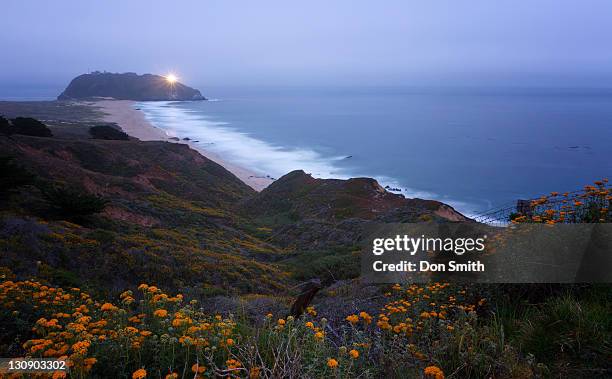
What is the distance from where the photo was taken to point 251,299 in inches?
413

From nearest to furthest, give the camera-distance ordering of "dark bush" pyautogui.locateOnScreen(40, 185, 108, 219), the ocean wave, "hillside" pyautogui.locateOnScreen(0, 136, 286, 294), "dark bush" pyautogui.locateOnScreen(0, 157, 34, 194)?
"hillside" pyautogui.locateOnScreen(0, 136, 286, 294) → "dark bush" pyautogui.locateOnScreen(40, 185, 108, 219) → "dark bush" pyautogui.locateOnScreen(0, 157, 34, 194) → the ocean wave

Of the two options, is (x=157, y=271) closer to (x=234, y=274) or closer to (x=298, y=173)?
(x=234, y=274)

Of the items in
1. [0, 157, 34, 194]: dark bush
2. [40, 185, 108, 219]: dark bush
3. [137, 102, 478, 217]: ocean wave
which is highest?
[0, 157, 34, 194]: dark bush

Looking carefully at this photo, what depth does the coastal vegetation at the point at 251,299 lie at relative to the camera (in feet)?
12.1

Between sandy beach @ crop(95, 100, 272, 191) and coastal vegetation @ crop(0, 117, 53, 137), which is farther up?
coastal vegetation @ crop(0, 117, 53, 137)

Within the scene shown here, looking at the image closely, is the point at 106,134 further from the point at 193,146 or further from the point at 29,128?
the point at 193,146

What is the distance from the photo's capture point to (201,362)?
360cm

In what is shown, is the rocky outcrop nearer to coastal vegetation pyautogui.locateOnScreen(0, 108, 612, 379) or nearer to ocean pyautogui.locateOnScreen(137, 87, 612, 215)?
coastal vegetation pyautogui.locateOnScreen(0, 108, 612, 379)

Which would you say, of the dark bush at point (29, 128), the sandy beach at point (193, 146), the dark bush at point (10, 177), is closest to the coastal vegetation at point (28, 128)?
the dark bush at point (29, 128)

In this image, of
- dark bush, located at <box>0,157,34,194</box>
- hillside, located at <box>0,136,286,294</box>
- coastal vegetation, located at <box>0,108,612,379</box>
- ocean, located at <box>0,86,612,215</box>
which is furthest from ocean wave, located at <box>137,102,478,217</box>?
dark bush, located at <box>0,157,34,194</box>

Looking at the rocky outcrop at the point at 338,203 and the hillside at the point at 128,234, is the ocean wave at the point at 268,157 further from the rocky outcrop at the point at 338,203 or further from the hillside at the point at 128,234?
the hillside at the point at 128,234

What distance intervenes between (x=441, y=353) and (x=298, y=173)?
34983 mm

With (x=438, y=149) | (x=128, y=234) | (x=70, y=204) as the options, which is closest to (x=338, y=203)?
(x=128, y=234)

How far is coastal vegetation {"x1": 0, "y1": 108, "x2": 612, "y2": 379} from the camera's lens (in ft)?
12.1
